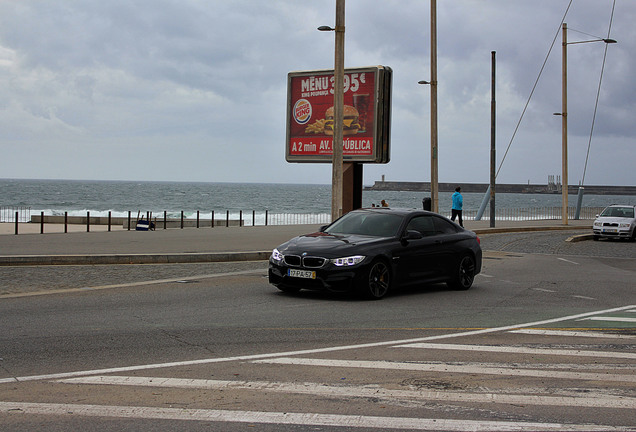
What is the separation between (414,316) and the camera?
10.5 m

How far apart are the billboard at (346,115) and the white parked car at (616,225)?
9.91 meters

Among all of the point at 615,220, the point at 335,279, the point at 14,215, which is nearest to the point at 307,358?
the point at 335,279

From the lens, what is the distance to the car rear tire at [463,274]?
1377 cm

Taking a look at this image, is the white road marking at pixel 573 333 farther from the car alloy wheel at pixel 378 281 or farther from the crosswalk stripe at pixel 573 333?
the car alloy wheel at pixel 378 281

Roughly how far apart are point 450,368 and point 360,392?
1.35 metres

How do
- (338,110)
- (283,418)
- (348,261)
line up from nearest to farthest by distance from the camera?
(283,418), (348,261), (338,110)

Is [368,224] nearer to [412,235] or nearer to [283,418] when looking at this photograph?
[412,235]

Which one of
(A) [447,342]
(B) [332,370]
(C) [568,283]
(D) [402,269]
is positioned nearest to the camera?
(B) [332,370]

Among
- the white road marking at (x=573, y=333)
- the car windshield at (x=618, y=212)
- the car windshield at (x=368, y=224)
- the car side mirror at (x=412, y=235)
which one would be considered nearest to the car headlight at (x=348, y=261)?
the car windshield at (x=368, y=224)

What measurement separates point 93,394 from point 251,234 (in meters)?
20.6

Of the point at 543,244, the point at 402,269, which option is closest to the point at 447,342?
the point at 402,269

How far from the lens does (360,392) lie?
6.16m

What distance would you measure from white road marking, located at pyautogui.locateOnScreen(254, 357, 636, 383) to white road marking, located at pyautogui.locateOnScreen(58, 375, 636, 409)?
75cm

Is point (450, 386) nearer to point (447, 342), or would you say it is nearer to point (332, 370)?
point (332, 370)
